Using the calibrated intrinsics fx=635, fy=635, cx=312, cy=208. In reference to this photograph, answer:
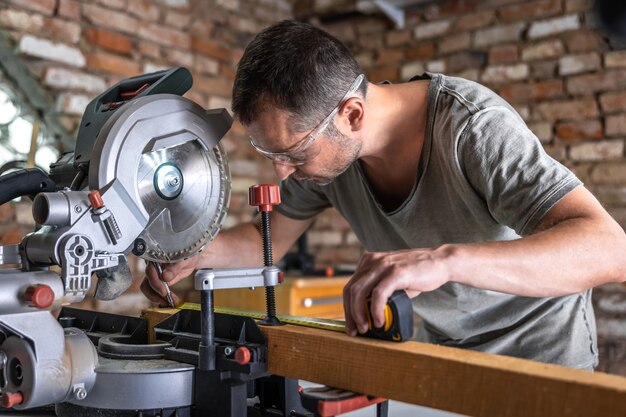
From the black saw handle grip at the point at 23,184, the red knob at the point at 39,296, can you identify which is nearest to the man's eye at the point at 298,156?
the black saw handle grip at the point at 23,184

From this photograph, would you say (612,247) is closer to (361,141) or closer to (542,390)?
(542,390)

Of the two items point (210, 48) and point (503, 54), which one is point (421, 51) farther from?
point (210, 48)

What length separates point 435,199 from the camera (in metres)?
1.43

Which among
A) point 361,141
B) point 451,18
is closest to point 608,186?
point 451,18

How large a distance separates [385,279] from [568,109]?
7.60ft

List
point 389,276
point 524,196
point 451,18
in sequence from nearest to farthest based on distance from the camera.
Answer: point 389,276, point 524,196, point 451,18

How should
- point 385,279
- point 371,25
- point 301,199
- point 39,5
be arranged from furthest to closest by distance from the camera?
1. point 371,25
2. point 39,5
3. point 301,199
4. point 385,279

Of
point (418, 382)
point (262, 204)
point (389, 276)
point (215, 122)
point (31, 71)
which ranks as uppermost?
point (31, 71)

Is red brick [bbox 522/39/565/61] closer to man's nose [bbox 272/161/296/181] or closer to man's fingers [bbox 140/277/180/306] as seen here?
man's nose [bbox 272/161/296/181]

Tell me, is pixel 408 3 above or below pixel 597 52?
above

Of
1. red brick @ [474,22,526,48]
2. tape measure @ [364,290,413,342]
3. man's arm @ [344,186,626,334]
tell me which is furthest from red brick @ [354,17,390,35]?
tape measure @ [364,290,413,342]

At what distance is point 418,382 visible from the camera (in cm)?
81

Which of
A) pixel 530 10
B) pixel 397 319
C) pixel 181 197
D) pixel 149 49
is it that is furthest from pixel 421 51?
pixel 397 319

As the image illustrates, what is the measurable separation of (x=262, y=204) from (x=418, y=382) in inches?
16.3
